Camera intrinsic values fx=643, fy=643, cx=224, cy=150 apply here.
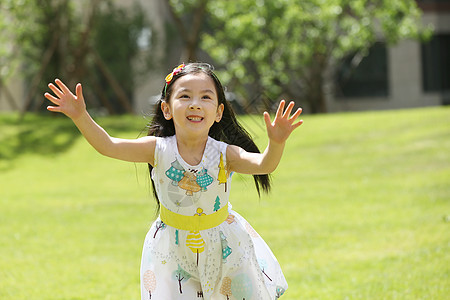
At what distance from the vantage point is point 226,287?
9.71 ft

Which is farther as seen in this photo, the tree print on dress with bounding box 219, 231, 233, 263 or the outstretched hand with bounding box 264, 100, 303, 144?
the tree print on dress with bounding box 219, 231, 233, 263

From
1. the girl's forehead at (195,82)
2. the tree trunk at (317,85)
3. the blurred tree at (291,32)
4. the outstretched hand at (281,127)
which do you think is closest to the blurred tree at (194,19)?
the blurred tree at (291,32)

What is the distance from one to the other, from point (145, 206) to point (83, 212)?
2.76ft

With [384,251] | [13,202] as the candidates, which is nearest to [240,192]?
[13,202]

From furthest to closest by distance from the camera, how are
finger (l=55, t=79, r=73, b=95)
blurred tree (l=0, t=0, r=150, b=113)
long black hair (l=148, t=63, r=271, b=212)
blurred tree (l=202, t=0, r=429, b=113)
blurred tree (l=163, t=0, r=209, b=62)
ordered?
blurred tree (l=202, t=0, r=429, b=113), blurred tree (l=163, t=0, r=209, b=62), blurred tree (l=0, t=0, r=150, b=113), long black hair (l=148, t=63, r=271, b=212), finger (l=55, t=79, r=73, b=95)

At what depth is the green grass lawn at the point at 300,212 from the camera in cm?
487

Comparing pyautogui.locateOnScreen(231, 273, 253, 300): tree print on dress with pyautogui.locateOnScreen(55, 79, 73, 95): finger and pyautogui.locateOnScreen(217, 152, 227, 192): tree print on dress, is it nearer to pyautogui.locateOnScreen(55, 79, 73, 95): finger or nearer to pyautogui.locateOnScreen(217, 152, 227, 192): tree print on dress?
pyautogui.locateOnScreen(217, 152, 227, 192): tree print on dress

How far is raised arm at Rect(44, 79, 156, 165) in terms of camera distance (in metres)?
2.75

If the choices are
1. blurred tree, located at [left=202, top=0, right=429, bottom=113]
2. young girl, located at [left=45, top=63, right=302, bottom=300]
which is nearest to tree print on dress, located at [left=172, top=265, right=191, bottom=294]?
young girl, located at [left=45, top=63, right=302, bottom=300]

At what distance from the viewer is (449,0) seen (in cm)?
2378

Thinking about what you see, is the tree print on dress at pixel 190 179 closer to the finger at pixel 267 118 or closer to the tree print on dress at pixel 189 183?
the tree print on dress at pixel 189 183

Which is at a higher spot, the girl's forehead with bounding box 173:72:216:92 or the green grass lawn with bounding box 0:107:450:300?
the girl's forehead with bounding box 173:72:216:92

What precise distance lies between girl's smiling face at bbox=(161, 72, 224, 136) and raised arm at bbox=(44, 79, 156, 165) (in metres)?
0.22

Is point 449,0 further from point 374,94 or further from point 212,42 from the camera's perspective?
point 212,42
